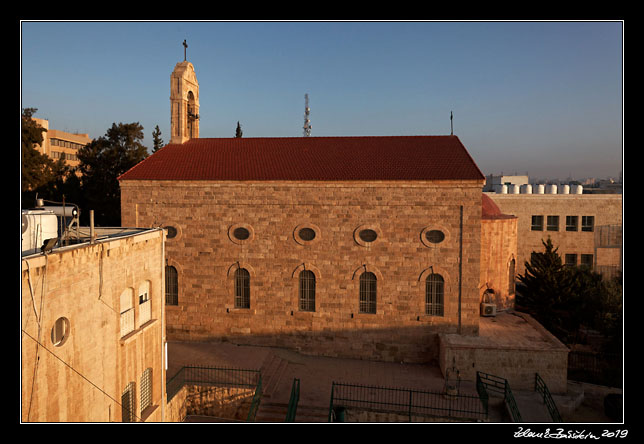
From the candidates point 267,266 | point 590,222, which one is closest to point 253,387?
point 267,266

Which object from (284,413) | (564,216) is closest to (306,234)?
(284,413)

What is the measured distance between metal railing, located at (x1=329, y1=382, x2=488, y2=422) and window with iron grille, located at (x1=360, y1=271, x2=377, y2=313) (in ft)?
12.6

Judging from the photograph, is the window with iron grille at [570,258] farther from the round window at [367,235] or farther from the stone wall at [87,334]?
the stone wall at [87,334]

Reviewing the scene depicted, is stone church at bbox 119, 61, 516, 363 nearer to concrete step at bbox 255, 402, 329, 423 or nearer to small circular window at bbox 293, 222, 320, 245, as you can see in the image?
small circular window at bbox 293, 222, 320, 245

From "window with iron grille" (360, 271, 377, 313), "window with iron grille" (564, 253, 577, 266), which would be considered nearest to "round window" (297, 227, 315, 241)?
"window with iron grille" (360, 271, 377, 313)

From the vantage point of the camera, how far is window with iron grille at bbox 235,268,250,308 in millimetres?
20578

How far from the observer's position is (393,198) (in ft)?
63.3

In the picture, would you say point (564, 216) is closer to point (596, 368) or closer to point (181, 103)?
point (596, 368)

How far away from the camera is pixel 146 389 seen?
44.8 feet

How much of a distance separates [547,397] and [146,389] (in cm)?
1515

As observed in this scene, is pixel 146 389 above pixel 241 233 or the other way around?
the other way around

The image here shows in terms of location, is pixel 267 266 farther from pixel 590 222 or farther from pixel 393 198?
pixel 590 222

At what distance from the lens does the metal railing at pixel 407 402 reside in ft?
50.3

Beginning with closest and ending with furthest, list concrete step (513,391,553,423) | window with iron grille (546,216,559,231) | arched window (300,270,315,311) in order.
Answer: concrete step (513,391,553,423) < arched window (300,270,315,311) < window with iron grille (546,216,559,231)
